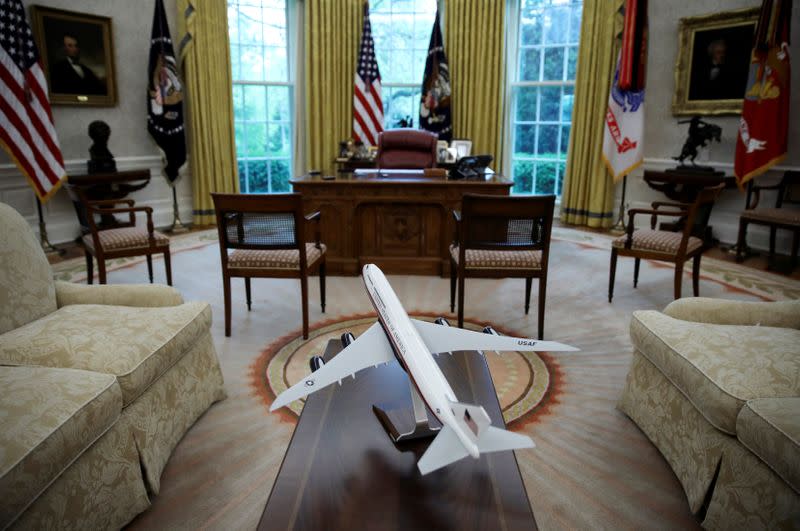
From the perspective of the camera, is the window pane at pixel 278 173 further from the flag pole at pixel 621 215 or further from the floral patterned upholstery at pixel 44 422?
the floral patterned upholstery at pixel 44 422

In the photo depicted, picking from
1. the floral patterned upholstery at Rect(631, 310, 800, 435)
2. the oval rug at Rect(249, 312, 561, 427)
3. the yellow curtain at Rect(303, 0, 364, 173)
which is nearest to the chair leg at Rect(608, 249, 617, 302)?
the oval rug at Rect(249, 312, 561, 427)

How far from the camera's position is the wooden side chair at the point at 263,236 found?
2.94 metres

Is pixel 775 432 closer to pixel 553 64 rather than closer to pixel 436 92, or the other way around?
pixel 436 92

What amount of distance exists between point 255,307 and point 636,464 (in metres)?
2.57

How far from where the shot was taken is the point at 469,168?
15.1 ft

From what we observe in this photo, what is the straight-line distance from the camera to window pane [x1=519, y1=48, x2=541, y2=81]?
6.99 m

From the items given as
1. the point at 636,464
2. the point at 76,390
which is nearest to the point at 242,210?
the point at 76,390

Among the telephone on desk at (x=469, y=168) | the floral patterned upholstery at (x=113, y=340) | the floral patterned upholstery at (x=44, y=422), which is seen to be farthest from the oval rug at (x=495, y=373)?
the telephone on desk at (x=469, y=168)

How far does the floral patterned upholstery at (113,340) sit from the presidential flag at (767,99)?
516cm

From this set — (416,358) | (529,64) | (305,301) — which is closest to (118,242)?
(305,301)

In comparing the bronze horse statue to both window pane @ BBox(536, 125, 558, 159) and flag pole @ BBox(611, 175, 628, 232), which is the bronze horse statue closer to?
flag pole @ BBox(611, 175, 628, 232)

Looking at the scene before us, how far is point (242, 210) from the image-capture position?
2.97m

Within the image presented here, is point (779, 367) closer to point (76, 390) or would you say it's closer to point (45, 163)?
point (76, 390)

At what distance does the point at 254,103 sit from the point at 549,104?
153 inches
